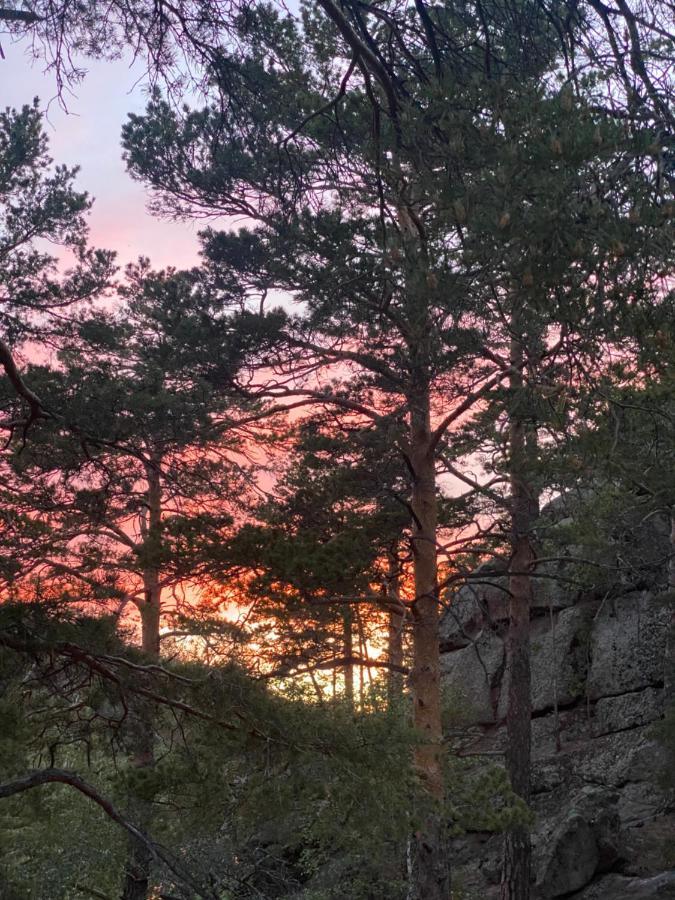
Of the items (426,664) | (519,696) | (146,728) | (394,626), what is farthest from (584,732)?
(146,728)

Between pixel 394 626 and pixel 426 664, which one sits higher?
pixel 394 626

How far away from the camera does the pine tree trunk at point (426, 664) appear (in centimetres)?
942

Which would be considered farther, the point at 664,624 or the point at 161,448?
the point at 664,624

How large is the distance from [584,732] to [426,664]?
6029 mm

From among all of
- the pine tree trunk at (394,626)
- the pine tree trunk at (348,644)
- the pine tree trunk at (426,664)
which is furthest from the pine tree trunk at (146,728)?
the pine tree trunk at (426,664)

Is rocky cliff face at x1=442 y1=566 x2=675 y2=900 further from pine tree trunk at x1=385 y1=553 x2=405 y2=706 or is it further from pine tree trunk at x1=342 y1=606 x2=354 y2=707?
pine tree trunk at x1=342 y1=606 x2=354 y2=707

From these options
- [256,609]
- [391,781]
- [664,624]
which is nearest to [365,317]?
[256,609]

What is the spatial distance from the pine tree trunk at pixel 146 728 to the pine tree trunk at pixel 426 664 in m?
2.99

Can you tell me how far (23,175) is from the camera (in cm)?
985

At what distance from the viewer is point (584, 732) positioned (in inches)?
581

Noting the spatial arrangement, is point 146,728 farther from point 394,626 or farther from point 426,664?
point 394,626

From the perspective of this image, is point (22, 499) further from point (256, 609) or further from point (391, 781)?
point (391, 781)

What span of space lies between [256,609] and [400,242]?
612 centimetres

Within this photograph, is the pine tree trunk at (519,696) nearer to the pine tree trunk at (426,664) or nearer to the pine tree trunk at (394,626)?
the pine tree trunk at (426,664)
